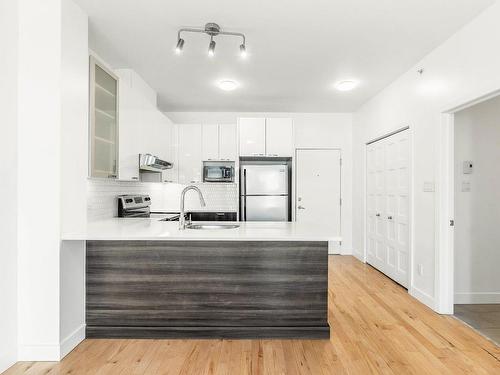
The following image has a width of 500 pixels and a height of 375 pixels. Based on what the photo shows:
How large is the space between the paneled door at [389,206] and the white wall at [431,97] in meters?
0.22

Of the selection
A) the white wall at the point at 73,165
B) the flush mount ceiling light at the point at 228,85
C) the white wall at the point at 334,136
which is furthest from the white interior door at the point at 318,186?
the white wall at the point at 73,165

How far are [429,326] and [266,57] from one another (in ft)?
9.77

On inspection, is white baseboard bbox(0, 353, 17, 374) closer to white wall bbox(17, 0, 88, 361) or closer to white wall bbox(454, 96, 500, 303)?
white wall bbox(17, 0, 88, 361)

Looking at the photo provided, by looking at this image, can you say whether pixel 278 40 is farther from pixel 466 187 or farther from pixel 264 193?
pixel 264 193

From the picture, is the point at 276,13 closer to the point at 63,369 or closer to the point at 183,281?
the point at 183,281

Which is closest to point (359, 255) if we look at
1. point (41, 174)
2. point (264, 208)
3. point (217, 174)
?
point (264, 208)

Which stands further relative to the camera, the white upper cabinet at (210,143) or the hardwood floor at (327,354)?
the white upper cabinet at (210,143)

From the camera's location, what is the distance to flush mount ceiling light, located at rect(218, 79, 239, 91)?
3.93 meters

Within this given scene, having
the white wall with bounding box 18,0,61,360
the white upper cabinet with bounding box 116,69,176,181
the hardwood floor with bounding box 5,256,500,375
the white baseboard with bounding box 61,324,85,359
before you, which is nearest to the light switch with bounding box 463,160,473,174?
the hardwood floor with bounding box 5,256,500,375

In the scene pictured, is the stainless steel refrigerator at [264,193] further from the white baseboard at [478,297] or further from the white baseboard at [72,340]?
the white baseboard at [72,340]

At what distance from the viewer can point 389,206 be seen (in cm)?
421

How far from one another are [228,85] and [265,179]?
5.53ft

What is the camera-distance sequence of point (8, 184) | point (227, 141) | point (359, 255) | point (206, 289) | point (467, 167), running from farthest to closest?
point (359, 255) → point (227, 141) → point (467, 167) → point (206, 289) → point (8, 184)

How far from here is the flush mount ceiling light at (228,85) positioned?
3927 millimetres
